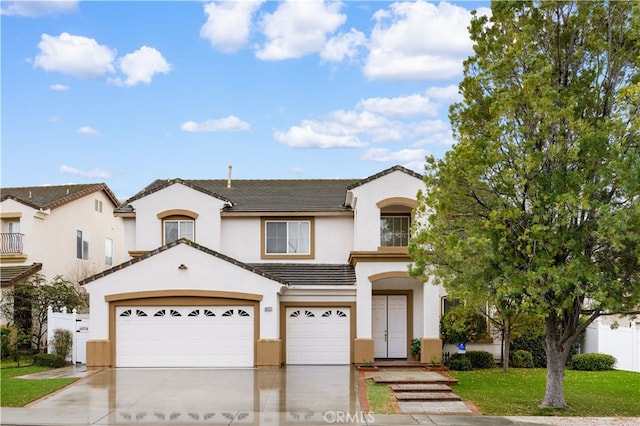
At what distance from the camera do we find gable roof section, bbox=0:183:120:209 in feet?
109

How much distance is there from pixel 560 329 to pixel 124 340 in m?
14.5

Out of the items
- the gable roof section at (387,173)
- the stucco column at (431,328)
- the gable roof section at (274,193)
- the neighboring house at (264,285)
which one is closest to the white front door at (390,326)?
the neighboring house at (264,285)

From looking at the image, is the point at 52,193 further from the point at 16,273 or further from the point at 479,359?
the point at 479,359

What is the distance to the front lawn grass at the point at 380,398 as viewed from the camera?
1683 cm

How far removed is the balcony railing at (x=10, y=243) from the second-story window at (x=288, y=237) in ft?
37.6

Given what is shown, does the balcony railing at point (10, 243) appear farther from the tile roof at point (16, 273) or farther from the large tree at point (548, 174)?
the large tree at point (548, 174)

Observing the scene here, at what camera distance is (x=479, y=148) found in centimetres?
1659

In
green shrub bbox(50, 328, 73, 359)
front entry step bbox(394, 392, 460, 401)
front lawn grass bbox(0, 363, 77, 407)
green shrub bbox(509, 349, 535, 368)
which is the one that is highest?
green shrub bbox(50, 328, 73, 359)

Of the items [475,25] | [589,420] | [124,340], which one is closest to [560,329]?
[589,420]

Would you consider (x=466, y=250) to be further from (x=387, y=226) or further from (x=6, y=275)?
(x=6, y=275)

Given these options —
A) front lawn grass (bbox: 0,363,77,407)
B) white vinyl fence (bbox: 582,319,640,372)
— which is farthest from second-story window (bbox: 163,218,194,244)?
white vinyl fence (bbox: 582,319,640,372)

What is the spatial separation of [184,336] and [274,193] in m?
8.59

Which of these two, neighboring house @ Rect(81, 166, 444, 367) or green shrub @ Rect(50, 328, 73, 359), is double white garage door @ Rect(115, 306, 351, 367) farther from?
green shrub @ Rect(50, 328, 73, 359)

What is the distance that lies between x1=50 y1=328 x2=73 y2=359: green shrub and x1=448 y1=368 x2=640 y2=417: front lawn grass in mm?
13662
